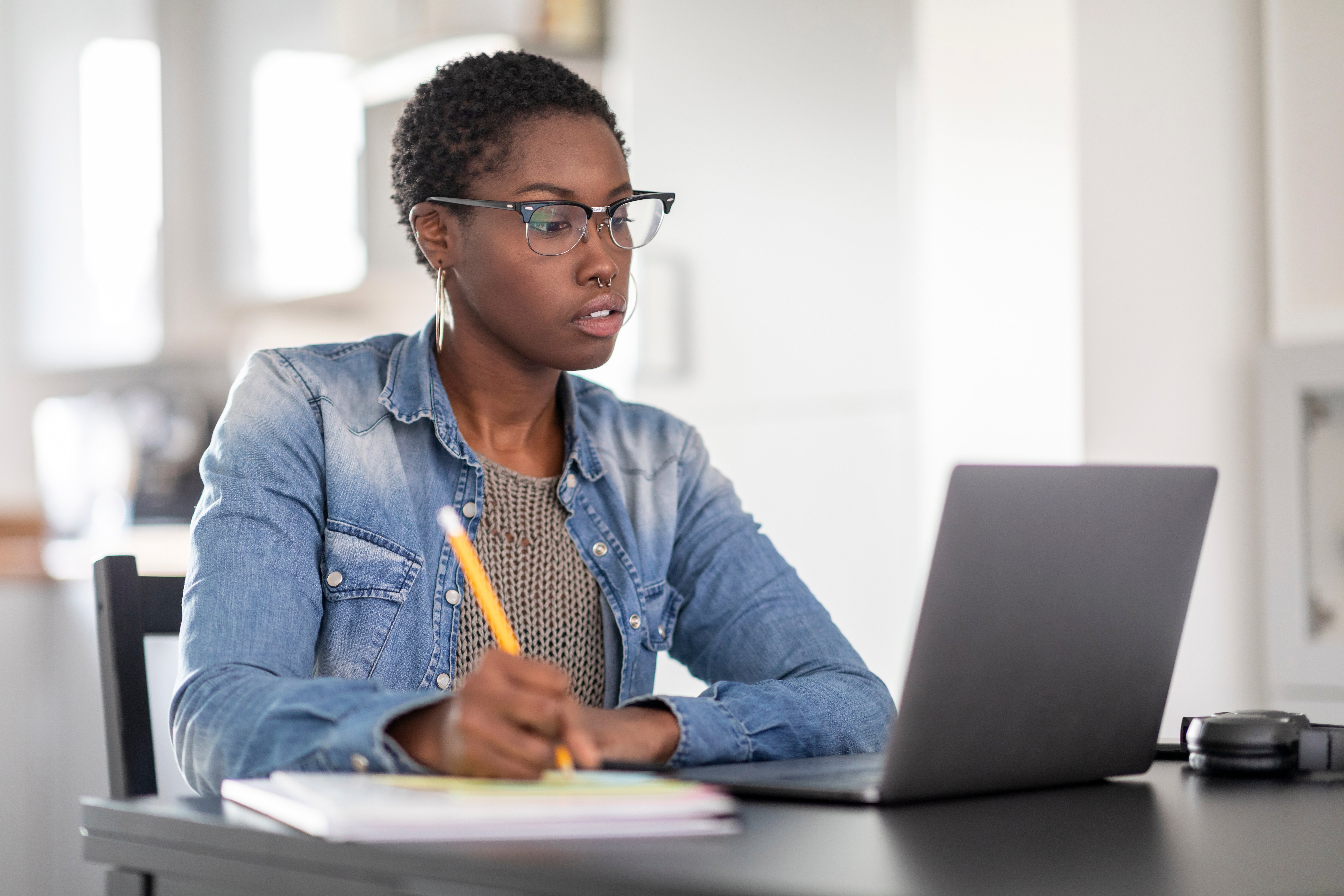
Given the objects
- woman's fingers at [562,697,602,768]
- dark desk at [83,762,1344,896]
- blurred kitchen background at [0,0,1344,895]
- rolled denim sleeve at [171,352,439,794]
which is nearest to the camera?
dark desk at [83,762,1344,896]

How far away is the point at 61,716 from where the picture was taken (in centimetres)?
286

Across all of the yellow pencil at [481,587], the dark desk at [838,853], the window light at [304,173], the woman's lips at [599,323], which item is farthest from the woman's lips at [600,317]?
the window light at [304,173]

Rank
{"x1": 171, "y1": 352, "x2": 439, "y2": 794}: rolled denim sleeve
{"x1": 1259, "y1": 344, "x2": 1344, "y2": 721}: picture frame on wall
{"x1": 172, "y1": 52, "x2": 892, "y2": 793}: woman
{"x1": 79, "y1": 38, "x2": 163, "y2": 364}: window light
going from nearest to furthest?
{"x1": 171, "y1": 352, "x2": 439, "y2": 794}: rolled denim sleeve < {"x1": 172, "y1": 52, "x2": 892, "y2": 793}: woman < {"x1": 1259, "y1": 344, "x2": 1344, "y2": 721}: picture frame on wall < {"x1": 79, "y1": 38, "x2": 163, "y2": 364}: window light

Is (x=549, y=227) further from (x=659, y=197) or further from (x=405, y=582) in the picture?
(x=405, y=582)

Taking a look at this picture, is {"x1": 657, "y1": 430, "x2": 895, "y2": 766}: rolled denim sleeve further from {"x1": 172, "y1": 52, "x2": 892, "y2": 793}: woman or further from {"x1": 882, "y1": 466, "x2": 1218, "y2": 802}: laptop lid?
{"x1": 882, "y1": 466, "x2": 1218, "y2": 802}: laptop lid

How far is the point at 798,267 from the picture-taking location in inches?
102

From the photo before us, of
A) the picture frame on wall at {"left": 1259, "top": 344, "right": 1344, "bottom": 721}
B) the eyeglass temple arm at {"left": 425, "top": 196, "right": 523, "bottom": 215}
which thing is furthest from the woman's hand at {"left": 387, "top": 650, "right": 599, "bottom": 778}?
the picture frame on wall at {"left": 1259, "top": 344, "right": 1344, "bottom": 721}

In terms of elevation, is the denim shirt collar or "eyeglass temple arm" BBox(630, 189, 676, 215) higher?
"eyeglass temple arm" BBox(630, 189, 676, 215)

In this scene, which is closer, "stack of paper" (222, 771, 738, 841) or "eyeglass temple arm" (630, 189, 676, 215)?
"stack of paper" (222, 771, 738, 841)

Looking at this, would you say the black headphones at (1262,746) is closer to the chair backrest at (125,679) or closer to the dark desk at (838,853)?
the dark desk at (838,853)

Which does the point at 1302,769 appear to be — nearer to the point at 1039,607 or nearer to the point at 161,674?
the point at 1039,607

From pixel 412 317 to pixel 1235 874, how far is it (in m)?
3.30

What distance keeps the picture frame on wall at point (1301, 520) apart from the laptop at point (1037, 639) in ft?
3.23

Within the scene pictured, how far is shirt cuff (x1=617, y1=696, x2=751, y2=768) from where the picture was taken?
0.98m
